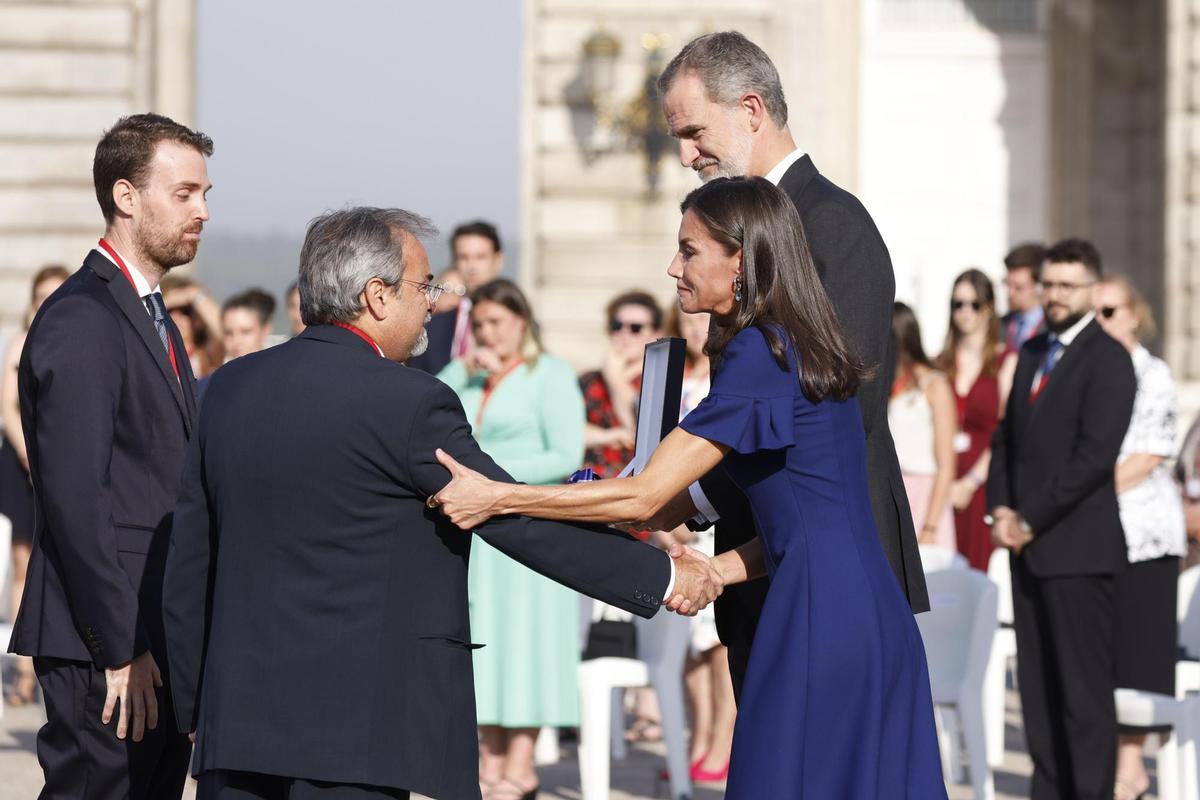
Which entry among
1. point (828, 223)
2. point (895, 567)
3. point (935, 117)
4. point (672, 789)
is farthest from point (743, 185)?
point (935, 117)

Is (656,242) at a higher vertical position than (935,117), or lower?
lower

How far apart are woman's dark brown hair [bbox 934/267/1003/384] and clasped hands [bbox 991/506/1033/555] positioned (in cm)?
275

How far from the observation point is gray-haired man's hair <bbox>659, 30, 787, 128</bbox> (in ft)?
13.5

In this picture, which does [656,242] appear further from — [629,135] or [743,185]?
[743,185]

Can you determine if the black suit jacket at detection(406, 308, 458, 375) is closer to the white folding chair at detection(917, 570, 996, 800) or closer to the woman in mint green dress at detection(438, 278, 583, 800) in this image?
the woman in mint green dress at detection(438, 278, 583, 800)

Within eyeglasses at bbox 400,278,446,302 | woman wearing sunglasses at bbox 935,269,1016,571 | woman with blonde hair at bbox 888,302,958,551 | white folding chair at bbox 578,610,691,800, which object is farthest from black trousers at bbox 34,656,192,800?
woman wearing sunglasses at bbox 935,269,1016,571

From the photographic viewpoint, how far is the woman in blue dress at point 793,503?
360 cm

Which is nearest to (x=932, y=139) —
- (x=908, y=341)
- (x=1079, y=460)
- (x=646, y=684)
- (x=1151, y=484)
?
(x=908, y=341)

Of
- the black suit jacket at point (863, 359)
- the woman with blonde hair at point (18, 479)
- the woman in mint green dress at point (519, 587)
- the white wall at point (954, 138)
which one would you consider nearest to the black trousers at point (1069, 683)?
the woman in mint green dress at point (519, 587)

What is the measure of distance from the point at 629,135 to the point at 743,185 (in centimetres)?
1035

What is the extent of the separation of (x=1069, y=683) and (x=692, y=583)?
119 inches

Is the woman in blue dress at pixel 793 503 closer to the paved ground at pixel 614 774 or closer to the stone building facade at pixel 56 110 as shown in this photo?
the paved ground at pixel 614 774

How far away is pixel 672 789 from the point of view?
7.03 meters

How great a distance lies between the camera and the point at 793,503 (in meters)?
3.64
